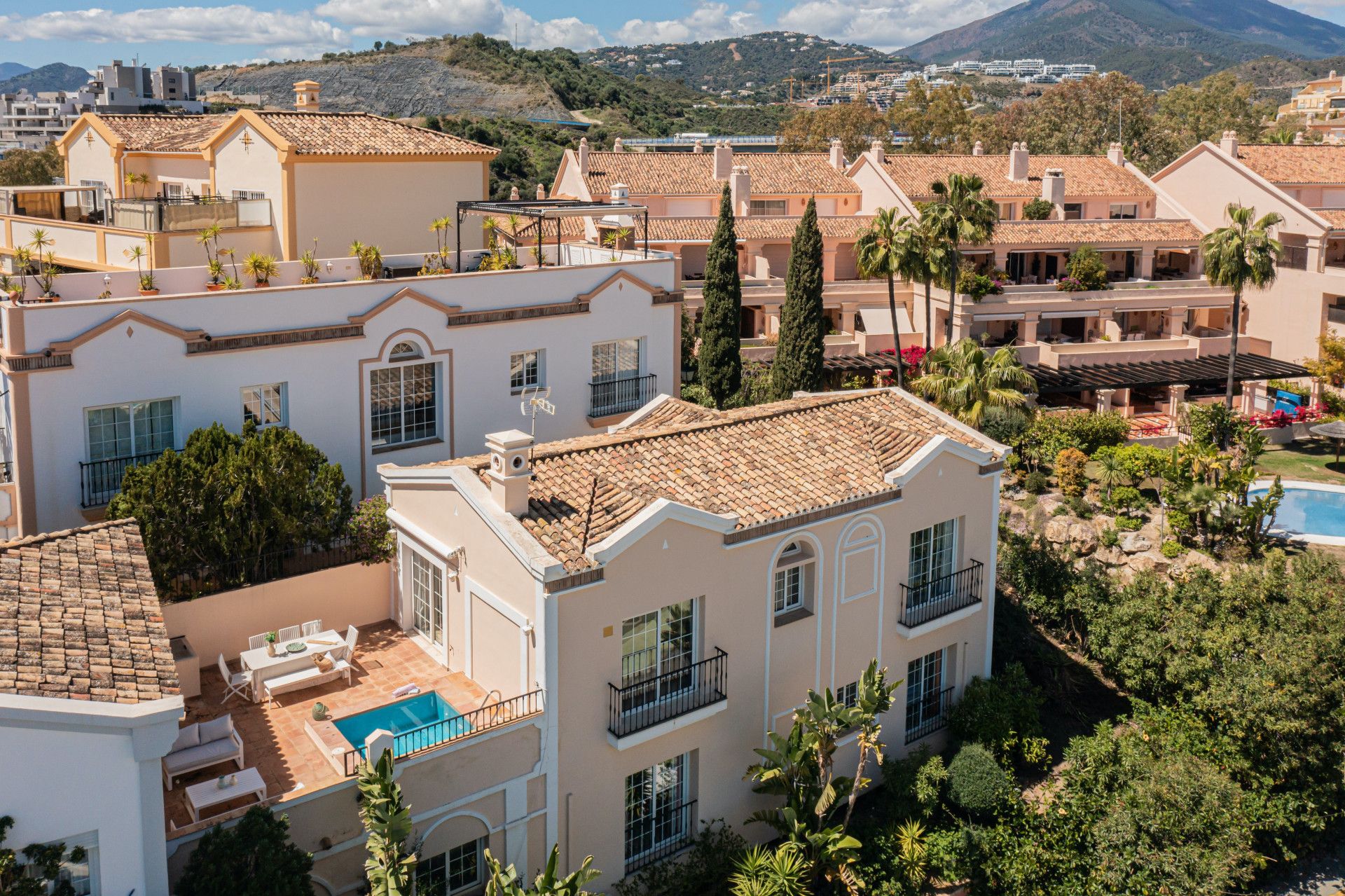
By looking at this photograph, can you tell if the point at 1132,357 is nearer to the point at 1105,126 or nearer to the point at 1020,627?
the point at 1020,627

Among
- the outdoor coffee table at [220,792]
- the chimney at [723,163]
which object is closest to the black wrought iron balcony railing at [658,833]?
the outdoor coffee table at [220,792]

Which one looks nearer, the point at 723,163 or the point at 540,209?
the point at 540,209

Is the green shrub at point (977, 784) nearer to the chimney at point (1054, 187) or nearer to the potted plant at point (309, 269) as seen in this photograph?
the potted plant at point (309, 269)

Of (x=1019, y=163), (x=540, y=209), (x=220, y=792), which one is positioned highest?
(x=1019, y=163)

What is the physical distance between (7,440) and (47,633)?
10500 millimetres

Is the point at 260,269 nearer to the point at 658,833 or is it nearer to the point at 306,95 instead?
the point at 306,95

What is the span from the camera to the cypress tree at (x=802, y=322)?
46031mm

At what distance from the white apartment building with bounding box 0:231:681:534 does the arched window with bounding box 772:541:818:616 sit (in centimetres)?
978

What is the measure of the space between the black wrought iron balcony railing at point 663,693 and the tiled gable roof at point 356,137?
18.6m

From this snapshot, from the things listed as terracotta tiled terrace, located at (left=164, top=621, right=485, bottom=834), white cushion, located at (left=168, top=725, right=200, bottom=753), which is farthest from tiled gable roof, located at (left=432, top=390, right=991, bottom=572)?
white cushion, located at (left=168, top=725, right=200, bottom=753)

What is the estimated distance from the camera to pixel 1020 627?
33000 mm

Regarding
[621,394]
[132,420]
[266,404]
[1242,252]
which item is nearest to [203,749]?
[132,420]

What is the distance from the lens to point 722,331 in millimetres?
44656

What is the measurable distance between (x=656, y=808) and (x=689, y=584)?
14.5ft
